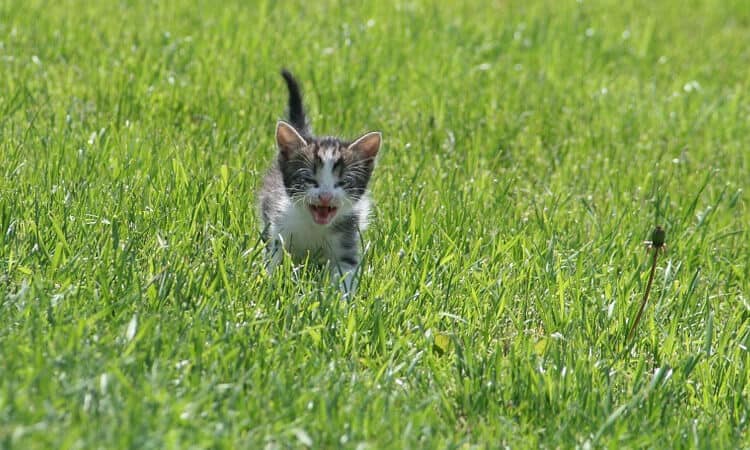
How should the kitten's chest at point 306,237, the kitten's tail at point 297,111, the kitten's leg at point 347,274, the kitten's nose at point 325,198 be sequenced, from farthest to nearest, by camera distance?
1. the kitten's tail at point 297,111
2. the kitten's chest at point 306,237
3. the kitten's nose at point 325,198
4. the kitten's leg at point 347,274

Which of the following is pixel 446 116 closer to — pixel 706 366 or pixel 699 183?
pixel 699 183

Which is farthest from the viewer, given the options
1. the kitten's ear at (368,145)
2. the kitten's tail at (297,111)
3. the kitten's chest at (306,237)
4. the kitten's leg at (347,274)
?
the kitten's tail at (297,111)

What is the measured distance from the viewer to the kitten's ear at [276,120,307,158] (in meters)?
6.14

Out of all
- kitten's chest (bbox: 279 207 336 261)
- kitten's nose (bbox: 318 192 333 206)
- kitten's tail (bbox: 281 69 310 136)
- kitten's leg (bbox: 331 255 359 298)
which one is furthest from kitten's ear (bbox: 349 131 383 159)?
kitten's tail (bbox: 281 69 310 136)

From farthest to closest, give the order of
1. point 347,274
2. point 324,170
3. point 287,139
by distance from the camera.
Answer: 1. point 287,139
2. point 324,170
3. point 347,274

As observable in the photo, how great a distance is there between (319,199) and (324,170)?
0.66 feet

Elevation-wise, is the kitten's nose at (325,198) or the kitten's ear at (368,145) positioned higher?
the kitten's ear at (368,145)

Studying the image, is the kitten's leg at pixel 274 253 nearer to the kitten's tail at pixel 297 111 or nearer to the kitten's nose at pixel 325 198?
the kitten's nose at pixel 325 198

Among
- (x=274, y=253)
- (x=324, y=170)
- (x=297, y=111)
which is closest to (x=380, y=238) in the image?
(x=324, y=170)

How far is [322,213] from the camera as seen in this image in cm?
596

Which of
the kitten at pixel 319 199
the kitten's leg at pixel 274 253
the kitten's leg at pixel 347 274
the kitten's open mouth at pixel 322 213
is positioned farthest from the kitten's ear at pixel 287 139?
the kitten's leg at pixel 347 274

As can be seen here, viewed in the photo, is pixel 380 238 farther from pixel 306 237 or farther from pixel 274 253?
pixel 274 253

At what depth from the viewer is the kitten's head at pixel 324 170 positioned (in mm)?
5953

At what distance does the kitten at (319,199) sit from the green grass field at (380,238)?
0.65 feet
